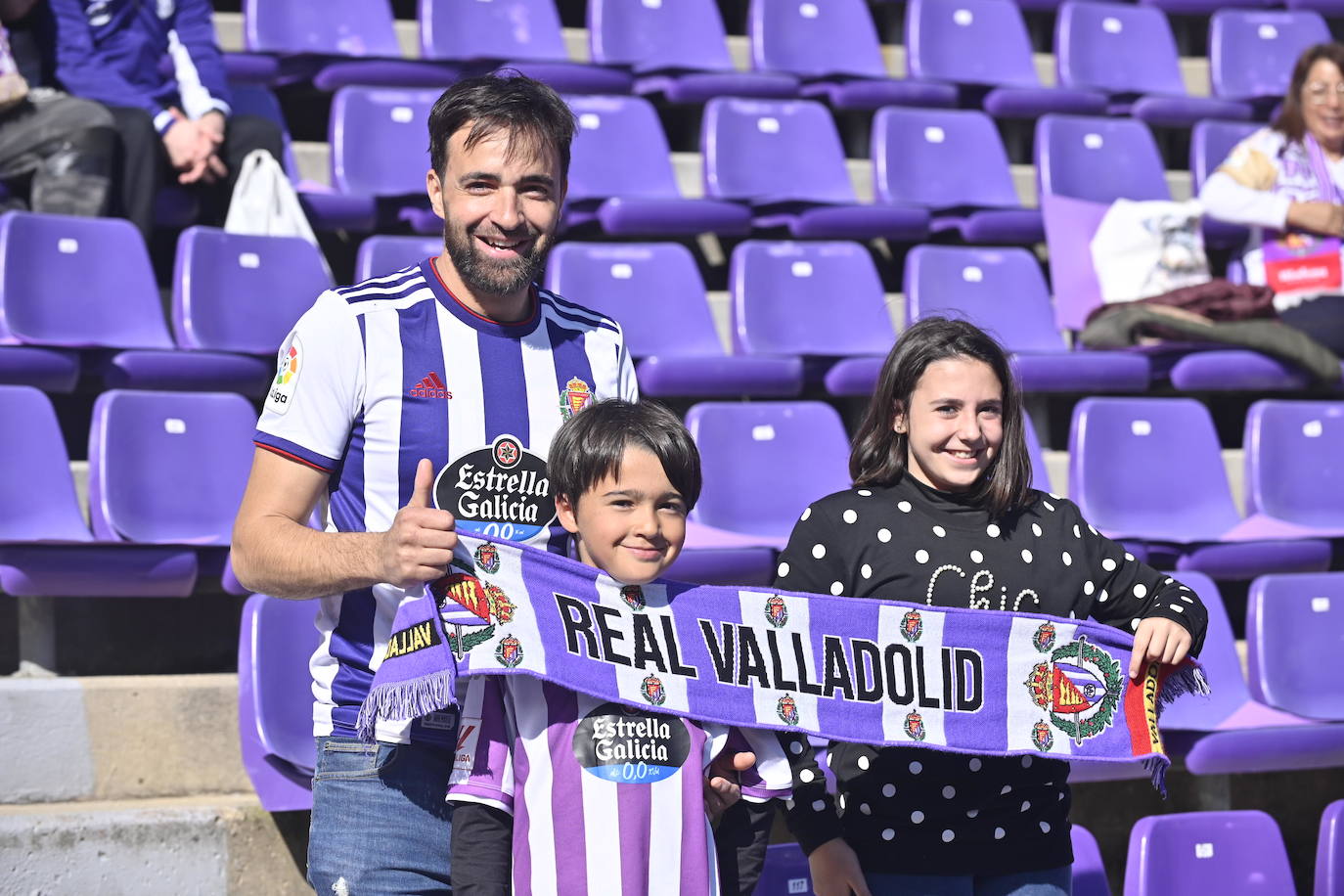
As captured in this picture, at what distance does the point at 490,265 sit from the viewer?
1.96m

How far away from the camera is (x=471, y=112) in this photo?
1.98 metres

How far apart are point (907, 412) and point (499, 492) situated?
2.21 feet

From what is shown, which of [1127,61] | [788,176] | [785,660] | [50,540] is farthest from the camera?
[1127,61]

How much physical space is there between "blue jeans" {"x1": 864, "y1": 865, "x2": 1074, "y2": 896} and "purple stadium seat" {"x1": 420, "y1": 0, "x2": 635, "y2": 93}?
12.7ft

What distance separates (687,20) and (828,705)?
4168mm

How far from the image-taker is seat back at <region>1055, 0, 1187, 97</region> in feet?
20.8

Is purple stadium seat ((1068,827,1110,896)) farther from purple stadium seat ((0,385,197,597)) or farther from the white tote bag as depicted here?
the white tote bag

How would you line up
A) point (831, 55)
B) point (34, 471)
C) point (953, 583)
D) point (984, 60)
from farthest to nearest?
point (984, 60) < point (831, 55) < point (34, 471) < point (953, 583)

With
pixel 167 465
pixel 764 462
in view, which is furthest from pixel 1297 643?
pixel 167 465

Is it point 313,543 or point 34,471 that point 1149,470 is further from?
point 313,543

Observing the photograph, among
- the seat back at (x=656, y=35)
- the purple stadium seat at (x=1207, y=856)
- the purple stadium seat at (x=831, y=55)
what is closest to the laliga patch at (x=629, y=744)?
the purple stadium seat at (x=1207, y=856)

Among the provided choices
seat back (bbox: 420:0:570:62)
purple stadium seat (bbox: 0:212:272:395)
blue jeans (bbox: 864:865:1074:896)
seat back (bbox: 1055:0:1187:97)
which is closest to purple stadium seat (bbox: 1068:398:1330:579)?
blue jeans (bbox: 864:865:1074:896)

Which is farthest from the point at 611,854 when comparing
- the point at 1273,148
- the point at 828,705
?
the point at 1273,148

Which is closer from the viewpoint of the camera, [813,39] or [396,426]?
[396,426]
